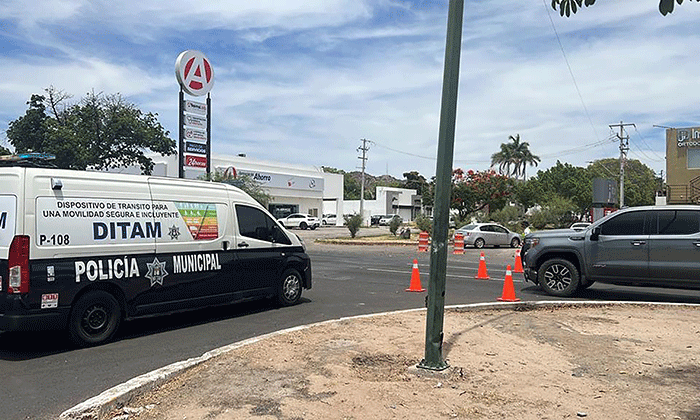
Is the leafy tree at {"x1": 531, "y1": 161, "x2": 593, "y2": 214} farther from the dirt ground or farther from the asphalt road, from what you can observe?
the dirt ground

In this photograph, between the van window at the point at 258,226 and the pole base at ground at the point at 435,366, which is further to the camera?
the van window at the point at 258,226

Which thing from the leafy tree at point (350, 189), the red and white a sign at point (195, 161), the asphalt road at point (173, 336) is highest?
the leafy tree at point (350, 189)

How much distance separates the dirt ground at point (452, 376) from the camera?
198 inches

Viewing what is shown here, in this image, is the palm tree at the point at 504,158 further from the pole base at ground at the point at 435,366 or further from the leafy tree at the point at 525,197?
the pole base at ground at the point at 435,366

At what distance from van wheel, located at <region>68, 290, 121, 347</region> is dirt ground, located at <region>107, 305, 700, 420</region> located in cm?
199

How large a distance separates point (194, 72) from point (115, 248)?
1182 centimetres

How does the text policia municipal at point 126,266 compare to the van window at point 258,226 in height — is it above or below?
below

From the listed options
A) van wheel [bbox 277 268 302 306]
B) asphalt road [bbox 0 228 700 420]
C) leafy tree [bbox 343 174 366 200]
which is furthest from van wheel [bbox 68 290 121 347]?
leafy tree [bbox 343 174 366 200]

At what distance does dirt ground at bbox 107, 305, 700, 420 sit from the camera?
198 inches

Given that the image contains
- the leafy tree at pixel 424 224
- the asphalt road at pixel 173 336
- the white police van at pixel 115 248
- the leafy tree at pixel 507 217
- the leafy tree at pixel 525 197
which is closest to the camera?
the asphalt road at pixel 173 336

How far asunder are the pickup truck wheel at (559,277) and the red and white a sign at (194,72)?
37.8ft

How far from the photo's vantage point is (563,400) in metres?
5.28

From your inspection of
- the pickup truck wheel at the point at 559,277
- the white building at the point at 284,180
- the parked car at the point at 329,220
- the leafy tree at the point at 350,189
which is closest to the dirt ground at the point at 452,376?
the pickup truck wheel at the point at 559,277

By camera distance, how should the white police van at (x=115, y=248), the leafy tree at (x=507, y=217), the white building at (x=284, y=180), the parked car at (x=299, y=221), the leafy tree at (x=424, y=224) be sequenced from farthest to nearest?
the parked car at (x=299, y=221) < the white building at (x=284, y=180) < the leafy tree at (x=507, y=217) < the leafy tree at (x=424, y=224) < the white police van at (x=115, y=248)
